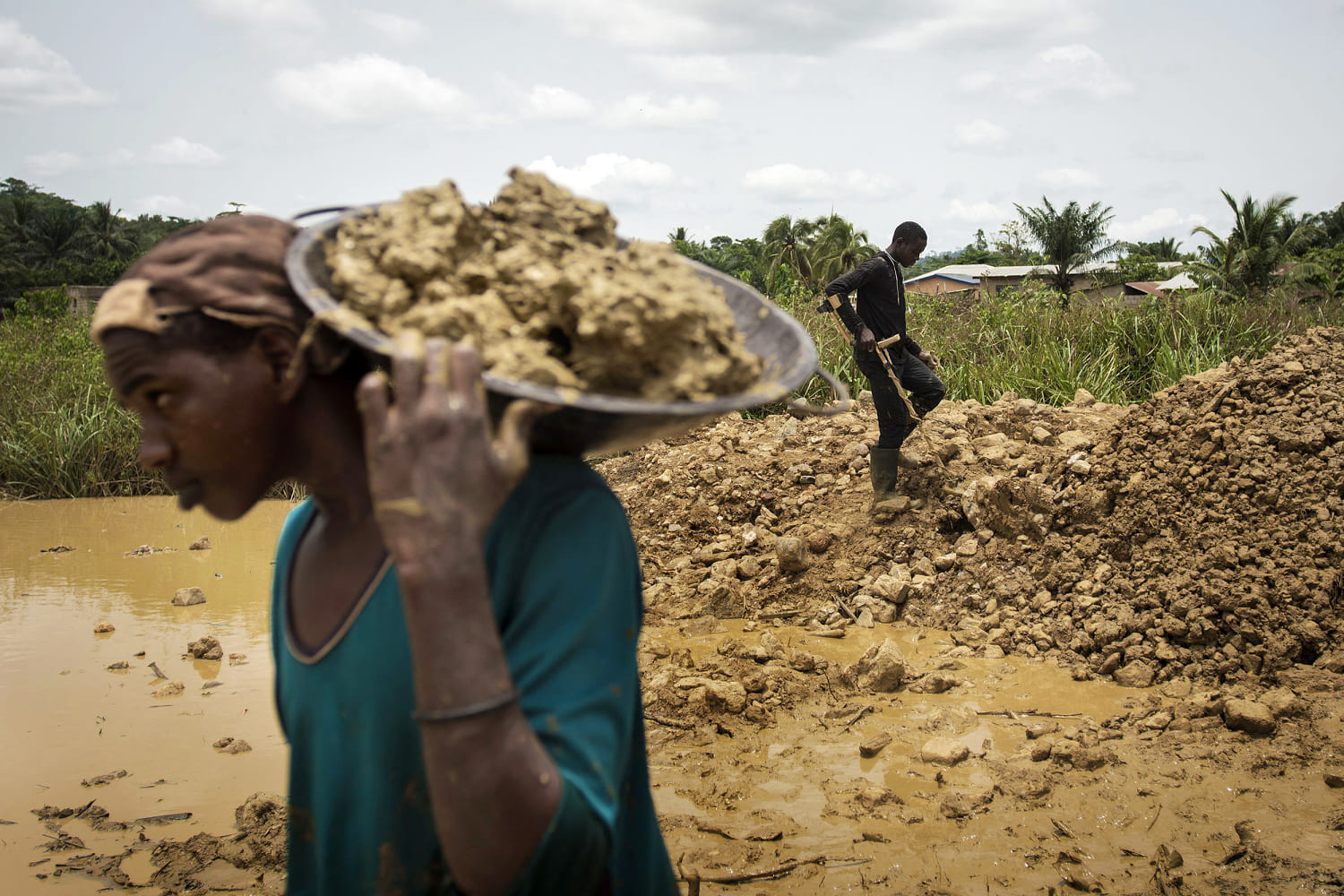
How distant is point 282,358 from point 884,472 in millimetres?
6040

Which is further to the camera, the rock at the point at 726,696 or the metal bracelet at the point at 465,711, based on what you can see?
Result: the rock at the point at 726,696

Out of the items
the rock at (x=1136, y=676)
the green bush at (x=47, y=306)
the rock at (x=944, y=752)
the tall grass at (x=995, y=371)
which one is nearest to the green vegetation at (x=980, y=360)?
the tall grass at (x=995, y=371)

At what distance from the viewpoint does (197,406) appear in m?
0.98

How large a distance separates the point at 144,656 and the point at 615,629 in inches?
215

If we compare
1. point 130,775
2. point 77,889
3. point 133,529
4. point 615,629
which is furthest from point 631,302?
point 133,529

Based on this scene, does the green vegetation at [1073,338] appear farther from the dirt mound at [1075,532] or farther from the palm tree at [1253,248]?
the palm tree at [1253,248]

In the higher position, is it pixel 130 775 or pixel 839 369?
pixel 839 369

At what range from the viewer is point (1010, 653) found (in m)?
5.21

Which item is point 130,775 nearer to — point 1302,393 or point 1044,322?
point 1302,393

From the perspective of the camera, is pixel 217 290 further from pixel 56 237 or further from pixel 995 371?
pixel 56 237

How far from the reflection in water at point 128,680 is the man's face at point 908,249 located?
506cm

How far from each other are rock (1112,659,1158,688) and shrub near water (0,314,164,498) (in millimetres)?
9366

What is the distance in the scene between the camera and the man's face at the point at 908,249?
22.4 ft

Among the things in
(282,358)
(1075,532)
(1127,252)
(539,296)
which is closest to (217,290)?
(282,358)
